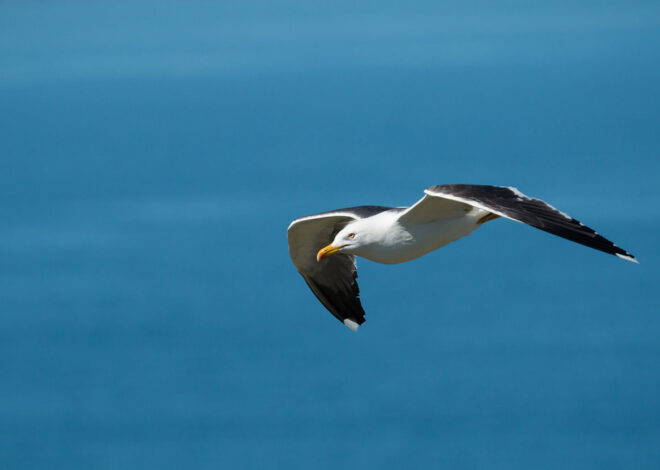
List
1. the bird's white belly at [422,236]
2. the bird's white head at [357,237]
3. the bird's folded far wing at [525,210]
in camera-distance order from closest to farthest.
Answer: the bird's folded far wing at [525,210] < the bird's white belly at [422,236] < the bird's white head at [357,237]

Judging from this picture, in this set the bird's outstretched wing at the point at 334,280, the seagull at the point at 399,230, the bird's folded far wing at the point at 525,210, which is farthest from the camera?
the bird's outstretched wing at the point at 334,280

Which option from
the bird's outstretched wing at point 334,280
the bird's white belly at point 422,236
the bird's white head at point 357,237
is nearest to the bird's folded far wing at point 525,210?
the bird's white belly at point 422,236

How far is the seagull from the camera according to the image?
30.4ft

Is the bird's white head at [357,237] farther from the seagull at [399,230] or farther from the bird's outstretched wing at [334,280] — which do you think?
the bird's outstretched wing at [334,280]

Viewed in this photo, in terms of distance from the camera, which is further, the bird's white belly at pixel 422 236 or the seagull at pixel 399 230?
the bird's white belly at pixel 422 236

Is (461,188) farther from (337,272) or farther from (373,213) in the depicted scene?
(337,272)

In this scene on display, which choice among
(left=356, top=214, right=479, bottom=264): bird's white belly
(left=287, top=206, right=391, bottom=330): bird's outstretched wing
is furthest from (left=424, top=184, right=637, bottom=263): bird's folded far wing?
(left=287, top=206, right=391, bottom=330): bird's outstretched wing

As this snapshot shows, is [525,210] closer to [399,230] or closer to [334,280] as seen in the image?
[399,230]

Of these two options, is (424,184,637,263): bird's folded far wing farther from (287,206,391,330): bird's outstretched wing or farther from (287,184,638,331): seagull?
(287,206,391,330): bird's outstretched wing

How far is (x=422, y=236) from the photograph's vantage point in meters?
10.9

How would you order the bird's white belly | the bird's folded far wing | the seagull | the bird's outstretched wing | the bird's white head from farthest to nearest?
1. the bird's outstretched wing
2. the bird's white head
3. the bird's white belly
4. the seagull
5. the bird's folded far wing

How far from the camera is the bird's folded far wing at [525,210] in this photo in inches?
348

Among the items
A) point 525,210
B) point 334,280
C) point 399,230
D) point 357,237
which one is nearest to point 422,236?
point 399,230

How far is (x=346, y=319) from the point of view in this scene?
13.8 m
